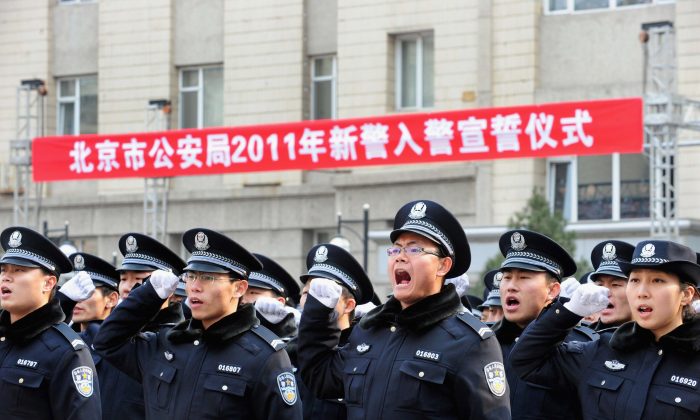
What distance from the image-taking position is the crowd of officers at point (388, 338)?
6.84m

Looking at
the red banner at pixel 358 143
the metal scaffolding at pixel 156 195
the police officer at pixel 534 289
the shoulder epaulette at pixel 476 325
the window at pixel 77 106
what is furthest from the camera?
the window at pixel 77 106

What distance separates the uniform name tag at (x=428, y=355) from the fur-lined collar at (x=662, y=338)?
103 centimetres

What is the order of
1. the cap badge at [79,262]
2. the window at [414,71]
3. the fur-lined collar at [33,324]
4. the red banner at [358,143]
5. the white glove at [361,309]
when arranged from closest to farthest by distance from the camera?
the fur-lined collar at [33,324] → the white glove at [361,309] → the cap badge at [79,262] → the red banner at [358,143] → the window at [414,71]

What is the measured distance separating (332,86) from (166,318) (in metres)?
21.7

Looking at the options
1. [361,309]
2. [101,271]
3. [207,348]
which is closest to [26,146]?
[101,271]

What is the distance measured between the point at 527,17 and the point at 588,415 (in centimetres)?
2056

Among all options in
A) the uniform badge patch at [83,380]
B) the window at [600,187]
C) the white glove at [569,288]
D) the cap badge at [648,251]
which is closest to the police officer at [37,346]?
the uniform badge patch at [83,380]

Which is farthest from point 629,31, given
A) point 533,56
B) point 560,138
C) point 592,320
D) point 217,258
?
point 217,258

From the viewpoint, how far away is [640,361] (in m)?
7.16

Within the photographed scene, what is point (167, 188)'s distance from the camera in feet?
104

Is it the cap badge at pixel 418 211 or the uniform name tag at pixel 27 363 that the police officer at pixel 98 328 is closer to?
the uniform name tag at pixel 27 363

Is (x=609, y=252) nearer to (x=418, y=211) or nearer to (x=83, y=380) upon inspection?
(x=418, y=211)

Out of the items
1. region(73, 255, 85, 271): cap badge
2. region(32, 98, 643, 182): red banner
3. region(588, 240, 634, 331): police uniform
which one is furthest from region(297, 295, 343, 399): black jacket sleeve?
region(32, 98, 643, 182): red banner

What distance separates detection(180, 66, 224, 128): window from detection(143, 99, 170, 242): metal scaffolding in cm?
→ 55
